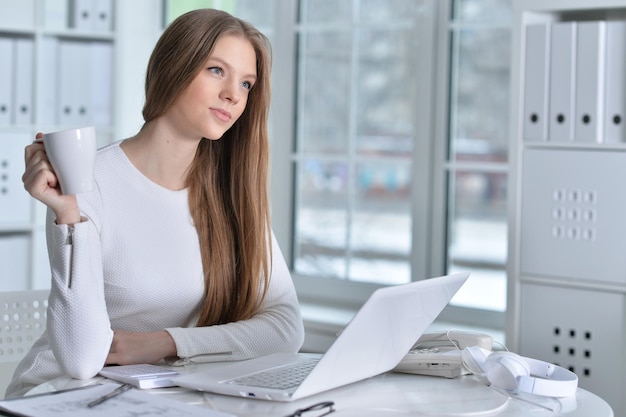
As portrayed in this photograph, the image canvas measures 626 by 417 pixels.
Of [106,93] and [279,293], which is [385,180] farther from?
[279,293]

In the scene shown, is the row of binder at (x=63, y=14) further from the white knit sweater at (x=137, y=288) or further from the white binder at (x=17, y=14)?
the white knit sweater at (x=137, y=288)

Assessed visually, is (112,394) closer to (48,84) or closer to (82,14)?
(48,84)

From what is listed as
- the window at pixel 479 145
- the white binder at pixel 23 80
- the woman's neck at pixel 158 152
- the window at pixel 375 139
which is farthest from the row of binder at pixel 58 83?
the woman's neck at pixel 158 152

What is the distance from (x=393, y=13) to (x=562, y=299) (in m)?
1.39

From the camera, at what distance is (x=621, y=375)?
255 cm

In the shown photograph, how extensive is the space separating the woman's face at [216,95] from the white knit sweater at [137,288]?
157mm

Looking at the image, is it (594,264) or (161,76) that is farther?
(594,264)

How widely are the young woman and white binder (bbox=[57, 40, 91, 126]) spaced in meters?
1.69

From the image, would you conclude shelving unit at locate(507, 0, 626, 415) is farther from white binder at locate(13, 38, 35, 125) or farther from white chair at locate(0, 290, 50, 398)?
white binder at locate(13, 38, 35, 125)

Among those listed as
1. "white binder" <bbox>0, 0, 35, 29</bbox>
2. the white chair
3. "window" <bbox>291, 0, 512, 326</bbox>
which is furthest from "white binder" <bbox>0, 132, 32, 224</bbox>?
the white chair

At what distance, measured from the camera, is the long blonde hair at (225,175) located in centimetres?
193

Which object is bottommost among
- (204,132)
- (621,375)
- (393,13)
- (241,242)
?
(621,375)

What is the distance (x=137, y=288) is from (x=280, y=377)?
47cm

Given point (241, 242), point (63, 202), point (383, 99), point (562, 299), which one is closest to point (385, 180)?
point (383, 99)
